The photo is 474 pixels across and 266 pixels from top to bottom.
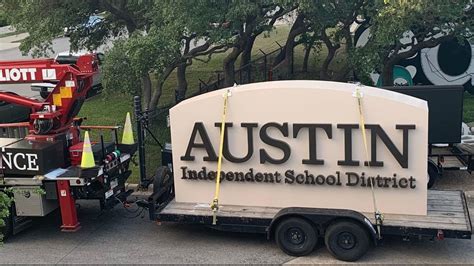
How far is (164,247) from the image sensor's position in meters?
10.1

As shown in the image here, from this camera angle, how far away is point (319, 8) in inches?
550

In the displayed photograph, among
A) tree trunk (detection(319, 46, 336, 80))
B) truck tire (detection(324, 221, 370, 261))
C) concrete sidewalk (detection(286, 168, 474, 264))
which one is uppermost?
tree trunk (detection(319, 46, 336, 80))

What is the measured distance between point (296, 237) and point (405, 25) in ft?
18.9

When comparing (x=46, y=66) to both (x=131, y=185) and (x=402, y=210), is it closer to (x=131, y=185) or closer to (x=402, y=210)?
(x=131, y=185)

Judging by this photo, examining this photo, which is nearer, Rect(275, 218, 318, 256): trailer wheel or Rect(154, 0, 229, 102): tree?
Answer: Rect(275, 218, 318, 256): trailer wheel

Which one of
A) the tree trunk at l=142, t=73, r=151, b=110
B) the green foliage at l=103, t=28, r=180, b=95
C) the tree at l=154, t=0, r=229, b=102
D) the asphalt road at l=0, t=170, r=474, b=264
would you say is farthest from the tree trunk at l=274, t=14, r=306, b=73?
the asphalt road at l=0, t=170, r=474, b=264

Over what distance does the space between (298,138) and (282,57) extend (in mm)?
12004

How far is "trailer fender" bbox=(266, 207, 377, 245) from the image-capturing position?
909 centimetres

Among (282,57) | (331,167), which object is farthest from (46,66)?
(282,57)

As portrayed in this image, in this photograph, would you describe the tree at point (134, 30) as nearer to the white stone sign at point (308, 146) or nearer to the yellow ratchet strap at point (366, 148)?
the white stone sign at point (308, 146)

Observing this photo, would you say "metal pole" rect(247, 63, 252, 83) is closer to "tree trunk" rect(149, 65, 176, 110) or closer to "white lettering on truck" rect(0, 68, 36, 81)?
"tree trunk" rect(149, 65, 176, 110)

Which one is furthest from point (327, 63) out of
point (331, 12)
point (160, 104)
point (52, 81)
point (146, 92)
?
point (52, 81)

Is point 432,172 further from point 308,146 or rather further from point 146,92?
point 146,92

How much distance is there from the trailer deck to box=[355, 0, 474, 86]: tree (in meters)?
3.93
